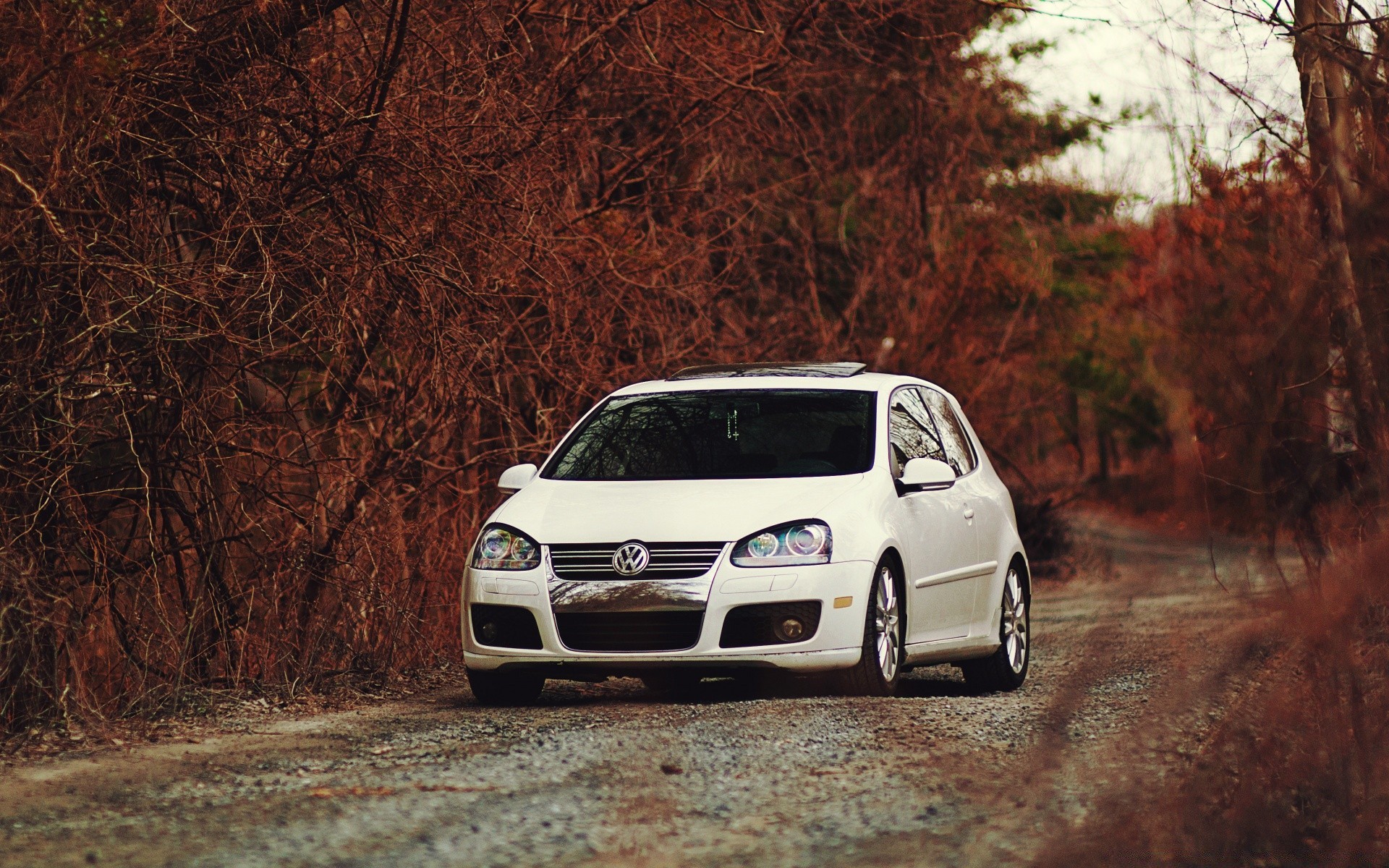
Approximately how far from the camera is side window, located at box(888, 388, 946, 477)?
10141 millimetres

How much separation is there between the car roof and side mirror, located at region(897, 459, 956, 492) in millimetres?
704

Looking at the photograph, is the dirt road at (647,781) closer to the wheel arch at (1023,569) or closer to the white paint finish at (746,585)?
the white paint finish at (746,585)

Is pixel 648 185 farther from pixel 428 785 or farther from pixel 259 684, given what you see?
pixel 428 785

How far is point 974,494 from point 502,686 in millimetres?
3143

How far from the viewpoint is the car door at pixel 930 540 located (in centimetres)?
971

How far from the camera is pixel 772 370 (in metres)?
10.8

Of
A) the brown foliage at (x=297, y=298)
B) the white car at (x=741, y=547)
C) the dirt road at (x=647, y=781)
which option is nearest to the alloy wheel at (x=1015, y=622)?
the white car at (x=741, y=547)

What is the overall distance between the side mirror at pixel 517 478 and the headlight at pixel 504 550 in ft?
1.88

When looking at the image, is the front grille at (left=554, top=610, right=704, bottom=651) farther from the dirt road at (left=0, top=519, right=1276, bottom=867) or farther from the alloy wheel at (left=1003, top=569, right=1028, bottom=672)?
the alloy wheel at (left=1003, top=569, right=1028, bottom=672)

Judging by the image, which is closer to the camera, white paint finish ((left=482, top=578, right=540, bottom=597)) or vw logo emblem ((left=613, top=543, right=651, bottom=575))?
vw logo emblem ((left=613, top=543, right=651, bottom=575))

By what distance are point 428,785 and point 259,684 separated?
342 centimetres

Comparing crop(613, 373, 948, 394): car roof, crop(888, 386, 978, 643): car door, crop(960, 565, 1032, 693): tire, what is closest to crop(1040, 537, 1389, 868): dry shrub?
crop(888, 386, 978, 643): car door

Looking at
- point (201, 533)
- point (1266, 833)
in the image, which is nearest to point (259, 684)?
point (201, 533)

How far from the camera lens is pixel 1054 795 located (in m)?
6.36
